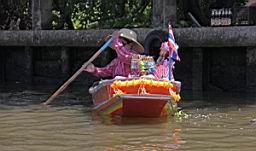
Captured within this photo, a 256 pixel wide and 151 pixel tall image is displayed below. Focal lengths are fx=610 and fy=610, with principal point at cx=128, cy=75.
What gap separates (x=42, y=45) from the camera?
67.6 ft

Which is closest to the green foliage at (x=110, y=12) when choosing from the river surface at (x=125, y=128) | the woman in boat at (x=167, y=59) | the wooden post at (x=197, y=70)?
the wooden post at (x=197, y=70)

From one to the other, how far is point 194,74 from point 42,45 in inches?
228

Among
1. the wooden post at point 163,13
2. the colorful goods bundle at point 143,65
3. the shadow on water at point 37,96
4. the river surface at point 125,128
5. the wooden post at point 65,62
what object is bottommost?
the shadow on water at point 37,96

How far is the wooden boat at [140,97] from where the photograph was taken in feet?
37.6

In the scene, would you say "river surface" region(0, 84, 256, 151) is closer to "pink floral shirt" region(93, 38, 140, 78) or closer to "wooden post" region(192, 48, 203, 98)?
"pink floral shirt" region(93, 38, 140, 78)

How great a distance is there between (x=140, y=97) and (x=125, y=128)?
0.78m

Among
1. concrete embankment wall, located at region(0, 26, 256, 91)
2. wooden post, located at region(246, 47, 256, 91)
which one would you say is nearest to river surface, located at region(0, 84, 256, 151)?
wooden post, located at region(246, 47, 256, 91)

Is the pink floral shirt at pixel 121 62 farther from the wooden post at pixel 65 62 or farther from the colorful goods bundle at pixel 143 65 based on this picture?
the wooden post at pixel 65 62

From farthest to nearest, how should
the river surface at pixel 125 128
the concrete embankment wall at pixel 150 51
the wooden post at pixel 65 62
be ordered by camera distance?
the wooden post at pixel 65 62, the concrete embankment wall at pixel 150 51, the river surface at pixel 125 128

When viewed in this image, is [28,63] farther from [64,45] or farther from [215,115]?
[215,115]

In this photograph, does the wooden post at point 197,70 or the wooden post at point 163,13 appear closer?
the wooden post at point 197,70

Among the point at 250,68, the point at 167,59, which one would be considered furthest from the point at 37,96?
the point at 250,68

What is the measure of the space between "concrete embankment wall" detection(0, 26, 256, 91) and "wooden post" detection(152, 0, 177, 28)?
34.2 inches

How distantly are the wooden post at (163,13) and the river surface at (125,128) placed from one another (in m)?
4.13
